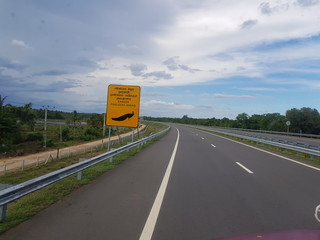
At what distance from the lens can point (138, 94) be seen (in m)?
17.5

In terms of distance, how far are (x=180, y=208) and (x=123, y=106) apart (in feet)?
38.0

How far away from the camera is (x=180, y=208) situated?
5.91 metres

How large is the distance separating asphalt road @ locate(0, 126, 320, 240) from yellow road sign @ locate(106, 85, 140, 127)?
708 cm

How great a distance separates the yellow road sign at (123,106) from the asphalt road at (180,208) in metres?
7.08

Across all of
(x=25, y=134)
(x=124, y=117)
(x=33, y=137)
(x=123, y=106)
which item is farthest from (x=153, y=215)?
(x=25, y=134)

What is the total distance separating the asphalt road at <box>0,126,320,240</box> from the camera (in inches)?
183

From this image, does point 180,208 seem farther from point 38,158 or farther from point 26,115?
point 26,115

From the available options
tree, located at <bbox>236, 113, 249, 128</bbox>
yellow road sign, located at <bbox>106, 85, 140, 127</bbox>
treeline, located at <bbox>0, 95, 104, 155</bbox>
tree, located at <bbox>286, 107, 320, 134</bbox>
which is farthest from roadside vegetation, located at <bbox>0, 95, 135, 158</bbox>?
tree, located at <bbox>236, 113, 249, 128</bbox>

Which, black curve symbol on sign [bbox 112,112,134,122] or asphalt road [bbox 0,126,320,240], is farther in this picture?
black curve symbol on sign [bbox 112,112,134,122]

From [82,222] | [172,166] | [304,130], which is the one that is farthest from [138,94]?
[304,130]

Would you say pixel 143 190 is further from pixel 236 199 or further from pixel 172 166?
pixel 172 166

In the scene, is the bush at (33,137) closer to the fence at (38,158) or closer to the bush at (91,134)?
the bush at (91,134)

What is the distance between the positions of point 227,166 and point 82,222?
26.5ft

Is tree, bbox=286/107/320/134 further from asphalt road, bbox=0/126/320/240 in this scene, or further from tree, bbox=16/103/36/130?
asphalt road, bbox=0/126/320/240
